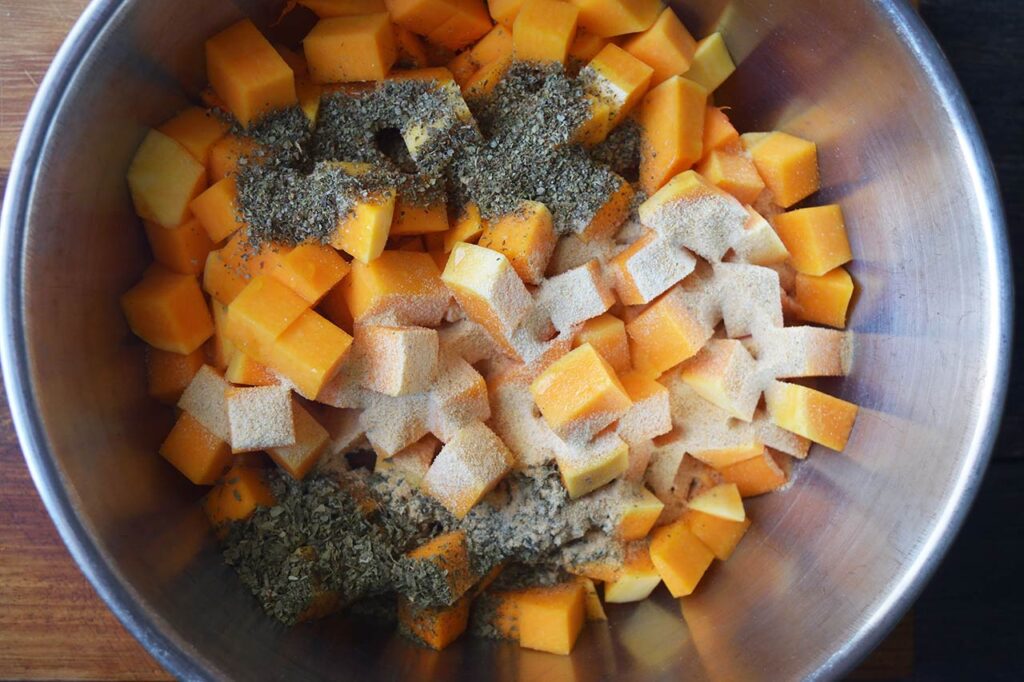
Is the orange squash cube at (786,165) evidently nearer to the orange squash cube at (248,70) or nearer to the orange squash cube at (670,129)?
the orange squash cube at (670,129)

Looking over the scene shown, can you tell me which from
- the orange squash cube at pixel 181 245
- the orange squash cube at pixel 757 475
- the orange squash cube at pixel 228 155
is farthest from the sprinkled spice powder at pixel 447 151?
the orange squash cube at pixel 757 475

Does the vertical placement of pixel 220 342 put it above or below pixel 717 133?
below

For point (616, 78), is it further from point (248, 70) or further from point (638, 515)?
point (638, 515)

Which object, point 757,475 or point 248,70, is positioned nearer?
point 248,70

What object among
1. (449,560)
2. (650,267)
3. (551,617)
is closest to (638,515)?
(551,617)

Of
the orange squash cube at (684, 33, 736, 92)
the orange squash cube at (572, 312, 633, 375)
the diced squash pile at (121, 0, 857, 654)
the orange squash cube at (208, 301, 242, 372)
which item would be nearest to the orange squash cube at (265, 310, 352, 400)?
the diced squash pile at (121, 0, 857, 654)

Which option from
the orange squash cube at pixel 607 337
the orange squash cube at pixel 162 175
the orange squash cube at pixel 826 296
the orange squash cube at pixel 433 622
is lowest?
the orange squash cube at pixel 433 622

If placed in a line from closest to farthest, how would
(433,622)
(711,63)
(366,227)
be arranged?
(366,227) < (433,622) < (711,63)
